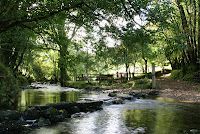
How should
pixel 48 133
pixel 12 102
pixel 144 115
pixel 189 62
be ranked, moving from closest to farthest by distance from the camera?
pixel 48 133, pixel 144 115, pixel 12 102, pixel 189 62

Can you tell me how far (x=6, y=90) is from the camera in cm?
1788

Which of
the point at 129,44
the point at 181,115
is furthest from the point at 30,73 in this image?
the point at 129,44

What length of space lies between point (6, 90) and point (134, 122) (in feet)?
24.0

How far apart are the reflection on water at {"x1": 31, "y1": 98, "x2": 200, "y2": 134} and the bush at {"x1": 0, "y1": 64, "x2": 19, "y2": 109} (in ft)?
13.7

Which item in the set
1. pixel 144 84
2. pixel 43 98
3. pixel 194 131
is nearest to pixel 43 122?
pixel 194 131

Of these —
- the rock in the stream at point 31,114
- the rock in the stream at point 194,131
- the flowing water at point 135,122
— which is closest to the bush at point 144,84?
the flowing water at point 135,122

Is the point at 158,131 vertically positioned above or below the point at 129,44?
below

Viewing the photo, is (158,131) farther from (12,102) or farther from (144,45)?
(12,102)

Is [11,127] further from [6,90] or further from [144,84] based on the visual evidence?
[144,84]

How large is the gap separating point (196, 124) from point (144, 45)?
5.04 m

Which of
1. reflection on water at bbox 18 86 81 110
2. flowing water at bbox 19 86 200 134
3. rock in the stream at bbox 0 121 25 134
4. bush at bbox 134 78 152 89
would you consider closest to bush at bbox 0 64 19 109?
reflection on water at bbox 18 86 81 110

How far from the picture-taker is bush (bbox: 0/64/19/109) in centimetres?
1736

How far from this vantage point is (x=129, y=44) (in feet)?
37.4

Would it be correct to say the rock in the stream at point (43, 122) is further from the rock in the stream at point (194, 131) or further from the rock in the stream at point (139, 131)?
the rock in the stream at point (194, 131)
